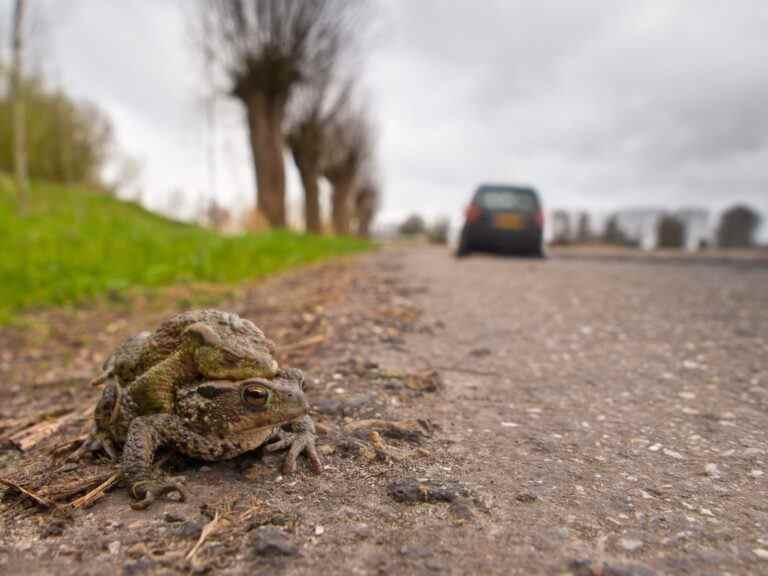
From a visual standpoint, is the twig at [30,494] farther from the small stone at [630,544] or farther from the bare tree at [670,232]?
the bare tree at [670,232]

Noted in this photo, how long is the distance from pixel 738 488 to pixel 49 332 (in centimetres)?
480

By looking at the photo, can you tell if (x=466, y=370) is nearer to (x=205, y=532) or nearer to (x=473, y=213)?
(x=205, y=532)

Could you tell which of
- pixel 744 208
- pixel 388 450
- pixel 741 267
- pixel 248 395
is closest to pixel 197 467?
pixel 248 395

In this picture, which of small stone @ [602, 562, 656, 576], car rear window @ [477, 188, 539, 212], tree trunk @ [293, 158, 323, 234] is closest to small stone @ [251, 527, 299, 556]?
small stone @ [602, 562, 656, 576]

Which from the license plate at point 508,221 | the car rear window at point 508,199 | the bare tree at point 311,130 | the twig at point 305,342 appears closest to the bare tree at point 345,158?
the bare tree at point 311,130

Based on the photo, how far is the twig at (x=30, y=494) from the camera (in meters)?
1.42

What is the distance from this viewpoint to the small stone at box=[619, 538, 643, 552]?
4.15ft

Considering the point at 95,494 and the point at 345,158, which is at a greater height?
the point at 345,158

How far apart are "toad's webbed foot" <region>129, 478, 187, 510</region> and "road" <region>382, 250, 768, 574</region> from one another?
2.64ft

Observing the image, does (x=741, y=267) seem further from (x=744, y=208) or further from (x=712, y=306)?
(x=744, y=208)

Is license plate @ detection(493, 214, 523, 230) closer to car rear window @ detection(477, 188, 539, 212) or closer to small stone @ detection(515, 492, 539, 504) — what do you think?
car rear window @ detection(477, 188, 539, 212)

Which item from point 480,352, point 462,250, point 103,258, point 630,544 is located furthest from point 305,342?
point 462,250

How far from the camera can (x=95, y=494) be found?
146 centimetres

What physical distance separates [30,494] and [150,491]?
0.33 m
